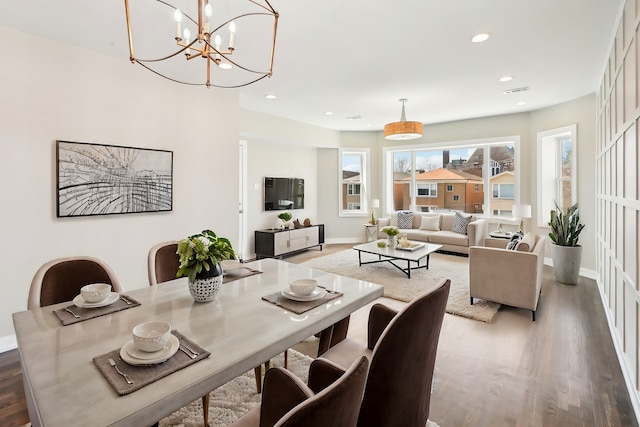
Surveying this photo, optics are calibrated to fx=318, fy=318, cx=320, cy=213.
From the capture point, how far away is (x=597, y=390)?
2070 mm

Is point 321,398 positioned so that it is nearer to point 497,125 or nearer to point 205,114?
point 205,114

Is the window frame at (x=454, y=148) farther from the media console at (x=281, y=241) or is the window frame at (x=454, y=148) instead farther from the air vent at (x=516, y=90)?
the media console at (x=281, y=241)

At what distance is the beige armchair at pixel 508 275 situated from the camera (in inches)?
123

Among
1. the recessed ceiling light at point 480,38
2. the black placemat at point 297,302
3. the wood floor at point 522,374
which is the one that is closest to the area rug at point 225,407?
the wood floor at point 522,374

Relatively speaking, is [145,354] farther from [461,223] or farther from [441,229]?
[441,229]

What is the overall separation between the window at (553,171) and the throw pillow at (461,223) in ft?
3.81

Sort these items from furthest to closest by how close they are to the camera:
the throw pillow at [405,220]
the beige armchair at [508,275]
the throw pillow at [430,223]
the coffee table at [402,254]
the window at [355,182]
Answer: the window at [355,182] < the throw pillow at [405,220] < the throw pillow at [430,223] < the coffee table at [402,254] < the beige armchair at [508,275]

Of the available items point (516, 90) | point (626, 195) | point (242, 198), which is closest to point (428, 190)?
point (516, 90)

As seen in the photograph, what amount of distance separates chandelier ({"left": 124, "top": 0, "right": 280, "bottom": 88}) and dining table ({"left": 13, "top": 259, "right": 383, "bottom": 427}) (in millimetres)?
1275

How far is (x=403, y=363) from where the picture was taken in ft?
3.79

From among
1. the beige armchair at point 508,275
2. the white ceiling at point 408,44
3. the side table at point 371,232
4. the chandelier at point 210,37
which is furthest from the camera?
the side table at point 371,232

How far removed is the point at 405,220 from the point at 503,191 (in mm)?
1970

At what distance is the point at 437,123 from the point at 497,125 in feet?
3.82

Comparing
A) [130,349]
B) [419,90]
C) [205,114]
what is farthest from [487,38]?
[130,349]
